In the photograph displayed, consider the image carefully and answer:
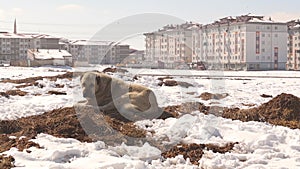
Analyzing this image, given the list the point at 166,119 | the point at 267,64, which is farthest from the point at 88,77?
the point at 267,64

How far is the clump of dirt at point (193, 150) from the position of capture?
7758mm

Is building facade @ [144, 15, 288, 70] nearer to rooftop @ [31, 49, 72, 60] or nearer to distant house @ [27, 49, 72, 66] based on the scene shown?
distant house @ [27, 49, 72, 66]

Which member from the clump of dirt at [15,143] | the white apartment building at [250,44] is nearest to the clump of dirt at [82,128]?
the clump of dirt at [15,143]

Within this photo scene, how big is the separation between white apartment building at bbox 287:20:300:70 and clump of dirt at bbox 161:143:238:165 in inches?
4851

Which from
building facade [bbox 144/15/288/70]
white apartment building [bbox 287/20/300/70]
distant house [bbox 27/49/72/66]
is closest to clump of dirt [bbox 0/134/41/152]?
distant house [bbox 27/49/72/66]

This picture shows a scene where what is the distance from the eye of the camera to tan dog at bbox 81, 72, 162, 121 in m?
11.9

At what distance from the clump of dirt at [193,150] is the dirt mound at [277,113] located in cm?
368

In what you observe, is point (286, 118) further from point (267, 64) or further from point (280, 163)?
point (267, 64)

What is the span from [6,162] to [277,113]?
28.8 feet

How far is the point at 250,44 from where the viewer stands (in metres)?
114

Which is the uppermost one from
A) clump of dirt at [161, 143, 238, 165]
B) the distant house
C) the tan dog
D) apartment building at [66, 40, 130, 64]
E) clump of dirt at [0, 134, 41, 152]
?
apartment building at [66, 40, 130, 64]

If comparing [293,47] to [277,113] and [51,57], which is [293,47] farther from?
[277,113]

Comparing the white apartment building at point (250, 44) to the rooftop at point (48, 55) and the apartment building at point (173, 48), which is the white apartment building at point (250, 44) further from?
the rooftop at point (48, 55)

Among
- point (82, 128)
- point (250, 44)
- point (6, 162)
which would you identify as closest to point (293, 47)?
point (250, 44)
